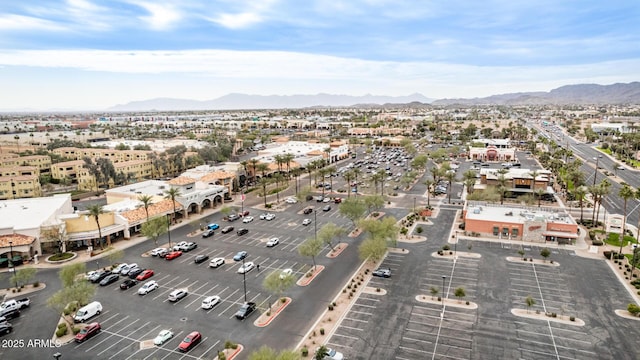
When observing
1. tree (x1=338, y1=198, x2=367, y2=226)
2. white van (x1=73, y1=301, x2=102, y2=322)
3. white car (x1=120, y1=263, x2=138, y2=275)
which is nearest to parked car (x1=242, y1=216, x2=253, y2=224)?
tree (x1=338, y1=198, x2=367, y2=226)

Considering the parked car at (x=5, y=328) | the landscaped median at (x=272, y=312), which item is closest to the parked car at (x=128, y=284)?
the parked car at (x=5, y=328)

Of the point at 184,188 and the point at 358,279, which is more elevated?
the point at 184,188

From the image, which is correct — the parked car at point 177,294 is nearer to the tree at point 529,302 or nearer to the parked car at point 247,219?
the parked car at point 247,219

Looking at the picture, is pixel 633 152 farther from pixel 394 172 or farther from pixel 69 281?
pixel 69 281

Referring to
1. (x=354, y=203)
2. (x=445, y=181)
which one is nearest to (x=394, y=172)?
(x=445, y=181)

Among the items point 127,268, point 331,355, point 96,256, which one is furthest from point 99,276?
point 331,355

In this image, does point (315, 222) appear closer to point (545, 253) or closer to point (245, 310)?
point (245, 310)
